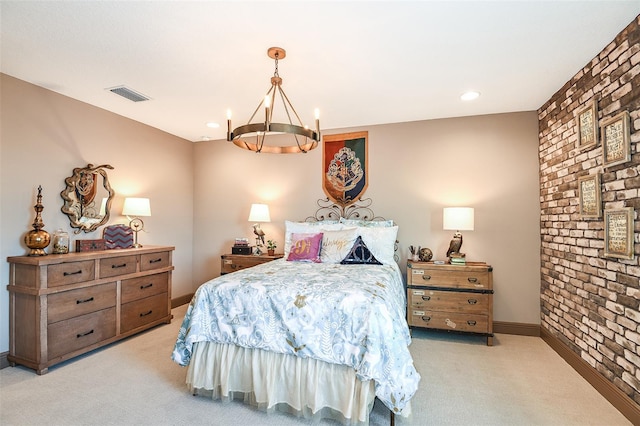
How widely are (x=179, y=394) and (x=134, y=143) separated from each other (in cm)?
310

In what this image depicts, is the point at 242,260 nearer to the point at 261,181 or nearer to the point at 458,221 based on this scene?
the point at 261,181

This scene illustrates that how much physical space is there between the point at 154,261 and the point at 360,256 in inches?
93.4

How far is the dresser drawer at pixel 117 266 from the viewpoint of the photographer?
3.15m

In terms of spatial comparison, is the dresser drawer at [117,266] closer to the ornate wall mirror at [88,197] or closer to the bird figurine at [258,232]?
the ornate wall mirror at [88,197]

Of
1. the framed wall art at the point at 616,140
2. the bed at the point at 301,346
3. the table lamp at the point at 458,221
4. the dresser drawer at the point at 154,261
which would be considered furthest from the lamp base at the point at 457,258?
the dresser drawer at the point at 154,261

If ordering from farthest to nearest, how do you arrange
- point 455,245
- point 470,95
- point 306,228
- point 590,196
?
point 306,228
point 455,245
point 470,95
point 590,196

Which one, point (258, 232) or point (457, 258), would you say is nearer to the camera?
point (457, 258)

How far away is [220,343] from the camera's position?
2.23 meters

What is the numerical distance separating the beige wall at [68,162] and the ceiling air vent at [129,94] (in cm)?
59

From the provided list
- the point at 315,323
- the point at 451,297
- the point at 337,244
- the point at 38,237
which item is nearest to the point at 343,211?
the point at 337,244

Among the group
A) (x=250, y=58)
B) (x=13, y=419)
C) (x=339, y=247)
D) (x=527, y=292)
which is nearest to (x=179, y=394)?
(x=13, y=419)

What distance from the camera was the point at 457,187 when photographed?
3.87 m

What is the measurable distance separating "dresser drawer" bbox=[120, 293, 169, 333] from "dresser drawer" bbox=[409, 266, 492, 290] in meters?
2.89

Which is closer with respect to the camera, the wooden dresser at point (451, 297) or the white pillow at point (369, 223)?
the wooden dresser at point (451, 297)
